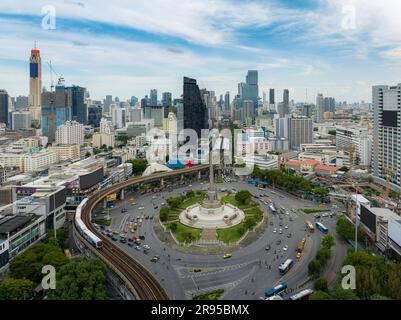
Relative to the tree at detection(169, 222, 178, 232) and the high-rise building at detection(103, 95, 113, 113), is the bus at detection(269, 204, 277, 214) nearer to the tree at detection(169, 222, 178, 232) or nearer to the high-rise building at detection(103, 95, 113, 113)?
the tree at detection(169, 222, 178, 232)

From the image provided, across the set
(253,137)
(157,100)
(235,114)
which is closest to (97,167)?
(253,137)

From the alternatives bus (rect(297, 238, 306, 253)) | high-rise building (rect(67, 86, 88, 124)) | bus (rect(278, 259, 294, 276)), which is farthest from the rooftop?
high-rise building (rect(67, 86, 88, 124))

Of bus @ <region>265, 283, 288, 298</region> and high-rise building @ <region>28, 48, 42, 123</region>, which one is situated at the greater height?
high-rise building @ <region>28, 48, 42, 123</region>

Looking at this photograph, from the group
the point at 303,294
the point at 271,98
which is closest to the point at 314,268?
the point at 303,294

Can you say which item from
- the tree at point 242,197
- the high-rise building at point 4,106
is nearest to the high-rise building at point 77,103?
the high-rise building at point 4,106

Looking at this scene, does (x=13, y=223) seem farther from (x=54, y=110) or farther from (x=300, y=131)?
(x=54, y=110)
